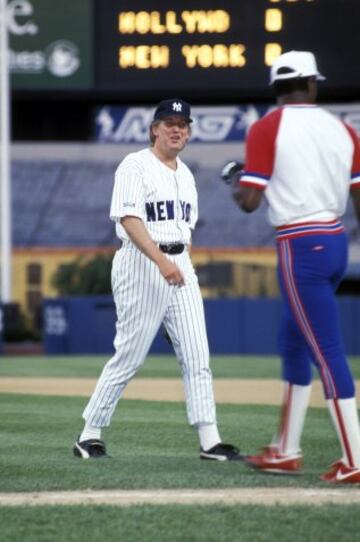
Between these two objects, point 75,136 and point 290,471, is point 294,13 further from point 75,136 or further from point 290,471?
point 290,471

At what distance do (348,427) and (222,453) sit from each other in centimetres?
111

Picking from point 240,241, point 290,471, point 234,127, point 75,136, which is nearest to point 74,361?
point 234,127

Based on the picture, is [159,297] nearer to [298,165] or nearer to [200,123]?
[298,165]

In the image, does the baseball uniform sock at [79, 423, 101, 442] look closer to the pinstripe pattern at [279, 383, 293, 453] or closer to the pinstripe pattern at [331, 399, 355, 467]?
the pinstripe pattern at [279, 383, 293, 453]

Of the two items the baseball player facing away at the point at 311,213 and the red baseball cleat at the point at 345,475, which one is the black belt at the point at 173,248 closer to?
the baseball player facing away at the point at 311,213

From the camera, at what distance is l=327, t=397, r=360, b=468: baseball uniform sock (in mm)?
5574

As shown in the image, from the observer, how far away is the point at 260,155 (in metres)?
5.56

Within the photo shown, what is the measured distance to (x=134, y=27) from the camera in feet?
68.4

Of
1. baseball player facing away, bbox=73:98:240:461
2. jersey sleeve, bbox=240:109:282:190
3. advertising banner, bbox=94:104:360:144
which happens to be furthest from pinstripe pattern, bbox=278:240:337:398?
advertising banner, bbox=94:104:360:144

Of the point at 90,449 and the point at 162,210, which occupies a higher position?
the point at 162,210

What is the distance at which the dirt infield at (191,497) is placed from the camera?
203 inches

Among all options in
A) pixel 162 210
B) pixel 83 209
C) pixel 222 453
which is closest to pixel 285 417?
pixel 222 453

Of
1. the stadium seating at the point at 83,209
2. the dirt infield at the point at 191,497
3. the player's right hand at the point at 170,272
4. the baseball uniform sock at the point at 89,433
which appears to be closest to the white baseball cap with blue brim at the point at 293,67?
the player's right hand at the point at 170,272

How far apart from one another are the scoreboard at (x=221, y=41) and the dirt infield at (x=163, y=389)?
7.23m
